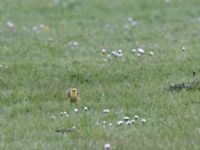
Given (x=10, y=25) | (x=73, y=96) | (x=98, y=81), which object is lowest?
(x=73, y=96)

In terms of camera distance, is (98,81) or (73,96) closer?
(73,96)

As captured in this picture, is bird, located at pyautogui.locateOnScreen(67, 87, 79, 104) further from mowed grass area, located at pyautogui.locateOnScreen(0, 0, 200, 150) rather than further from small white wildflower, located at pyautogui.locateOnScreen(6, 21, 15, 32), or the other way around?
small white wildflower, located at pyautogui.locateOnScreen(6, 21, 15, 32)

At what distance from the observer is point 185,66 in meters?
8.49

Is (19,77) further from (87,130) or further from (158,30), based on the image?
(158,30)

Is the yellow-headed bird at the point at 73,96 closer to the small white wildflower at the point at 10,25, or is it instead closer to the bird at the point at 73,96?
the bird at the point at 73,96

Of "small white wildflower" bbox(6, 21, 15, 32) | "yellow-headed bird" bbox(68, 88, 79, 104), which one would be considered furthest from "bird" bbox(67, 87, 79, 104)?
"small white wildflower" bbox(6, 21, 15, 32)

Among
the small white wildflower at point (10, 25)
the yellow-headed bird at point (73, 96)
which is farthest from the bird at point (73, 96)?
the small white wildflower at point (10, 25)

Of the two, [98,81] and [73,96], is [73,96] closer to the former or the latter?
[73,96]

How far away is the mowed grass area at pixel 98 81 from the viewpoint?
6.31 meters

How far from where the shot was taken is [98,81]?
26.8 feet

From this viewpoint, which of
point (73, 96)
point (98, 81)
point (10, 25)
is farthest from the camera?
point (10, 25)

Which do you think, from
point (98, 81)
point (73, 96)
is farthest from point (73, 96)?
point (98, 81)

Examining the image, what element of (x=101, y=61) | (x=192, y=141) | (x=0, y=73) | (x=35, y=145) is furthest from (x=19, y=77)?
(x=192, y=141)

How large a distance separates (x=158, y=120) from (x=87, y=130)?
0.73m
